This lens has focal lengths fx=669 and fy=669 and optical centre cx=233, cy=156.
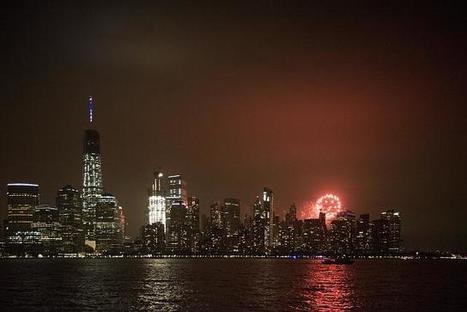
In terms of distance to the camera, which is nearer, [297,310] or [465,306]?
[297,310]

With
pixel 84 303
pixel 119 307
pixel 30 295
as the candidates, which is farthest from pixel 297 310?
pixel 30 295

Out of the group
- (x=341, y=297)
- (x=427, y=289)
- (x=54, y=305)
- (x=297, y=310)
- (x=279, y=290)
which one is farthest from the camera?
(x=427, y=289)

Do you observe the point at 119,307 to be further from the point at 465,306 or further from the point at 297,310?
the point at 465,306

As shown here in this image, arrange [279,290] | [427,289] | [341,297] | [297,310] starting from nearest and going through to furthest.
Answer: [297,310], [341,297], [279,290], [427,289]

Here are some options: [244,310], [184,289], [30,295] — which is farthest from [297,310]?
[30,295]

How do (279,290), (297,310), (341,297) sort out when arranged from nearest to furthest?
(297,310), (341,297), (279,290)

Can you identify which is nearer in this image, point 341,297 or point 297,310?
point 297,310

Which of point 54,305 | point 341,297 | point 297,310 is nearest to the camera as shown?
point 297,310

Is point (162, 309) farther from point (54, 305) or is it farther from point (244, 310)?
point (54, 305)

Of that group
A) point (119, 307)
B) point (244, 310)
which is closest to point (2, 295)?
point (119, 307)
